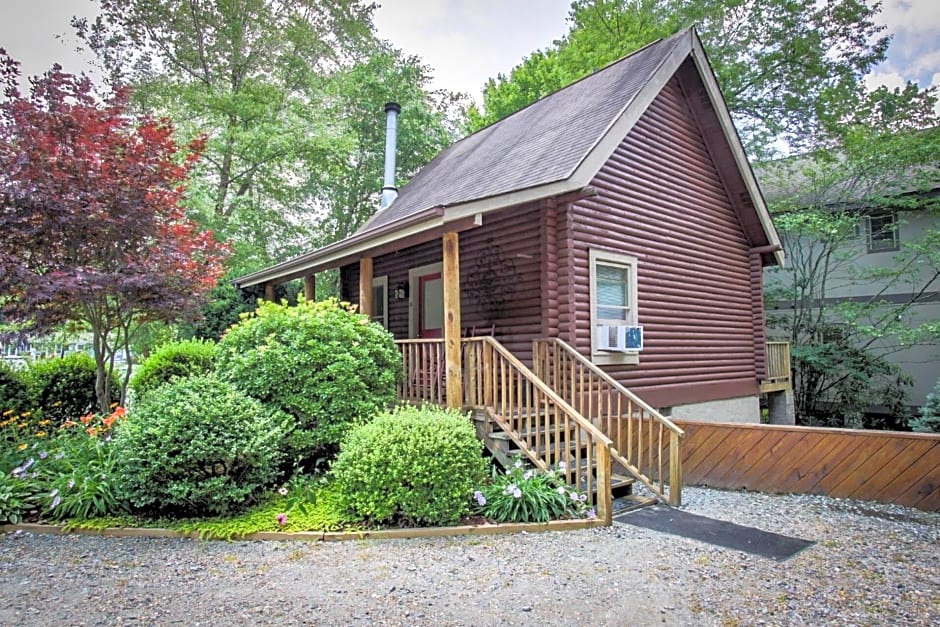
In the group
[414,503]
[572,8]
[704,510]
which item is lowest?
[704,510]

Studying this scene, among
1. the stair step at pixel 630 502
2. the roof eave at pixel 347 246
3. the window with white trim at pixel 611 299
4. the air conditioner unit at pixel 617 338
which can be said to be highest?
the roof eave at pixel 347 246

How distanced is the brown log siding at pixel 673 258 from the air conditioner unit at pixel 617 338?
0.33 m

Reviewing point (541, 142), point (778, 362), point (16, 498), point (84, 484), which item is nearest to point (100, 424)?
point (16, 498)

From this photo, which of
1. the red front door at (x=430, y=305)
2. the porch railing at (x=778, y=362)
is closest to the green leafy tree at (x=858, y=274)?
the porch railing at (x=778, y=362)

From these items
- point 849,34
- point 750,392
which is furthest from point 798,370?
point 849,34

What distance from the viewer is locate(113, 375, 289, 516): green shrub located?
15.2ft

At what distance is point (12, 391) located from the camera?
8133 millimetres

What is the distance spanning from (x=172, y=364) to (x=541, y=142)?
7013 mm

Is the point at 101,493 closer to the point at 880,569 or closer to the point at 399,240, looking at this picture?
the point at 399,240

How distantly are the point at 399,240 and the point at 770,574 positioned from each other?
5.04 m

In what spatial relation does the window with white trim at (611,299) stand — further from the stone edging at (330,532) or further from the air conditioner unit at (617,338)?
the stone edging at (330,532)

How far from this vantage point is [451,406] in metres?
6.05

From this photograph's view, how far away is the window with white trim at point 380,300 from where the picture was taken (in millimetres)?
10797

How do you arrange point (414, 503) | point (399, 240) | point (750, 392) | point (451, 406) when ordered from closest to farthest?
point (414, 503) < point (451, 406) < point (399, 240) < point (750, 392)
